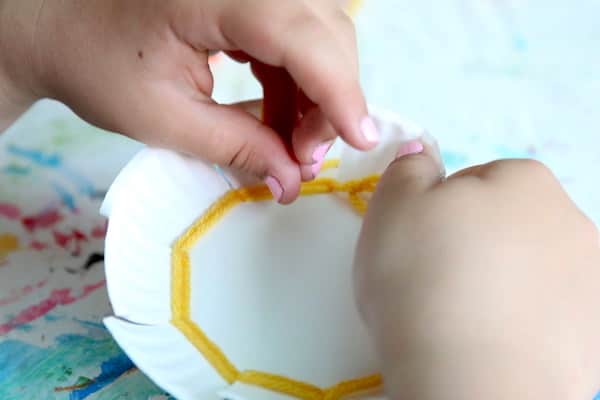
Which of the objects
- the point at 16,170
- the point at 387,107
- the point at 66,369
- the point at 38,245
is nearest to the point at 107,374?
the point at 66,369

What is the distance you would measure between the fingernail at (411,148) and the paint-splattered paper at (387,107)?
0.15 meters

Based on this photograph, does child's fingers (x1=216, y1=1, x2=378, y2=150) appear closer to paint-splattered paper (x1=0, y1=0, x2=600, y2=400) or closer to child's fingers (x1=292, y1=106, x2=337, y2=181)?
child's fingers (x1=292, y1=106, x2=337, y2=181)

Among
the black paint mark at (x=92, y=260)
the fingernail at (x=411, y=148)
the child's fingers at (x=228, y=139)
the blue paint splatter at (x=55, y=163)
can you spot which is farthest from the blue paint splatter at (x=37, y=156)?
the fingernail at (x=411, y=148)

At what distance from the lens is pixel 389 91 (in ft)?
2.45

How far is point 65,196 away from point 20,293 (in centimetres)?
12

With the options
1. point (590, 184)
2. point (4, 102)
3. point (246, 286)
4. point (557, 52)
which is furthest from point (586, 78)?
point (4, 102)

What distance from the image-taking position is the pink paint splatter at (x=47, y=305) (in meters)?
0.55

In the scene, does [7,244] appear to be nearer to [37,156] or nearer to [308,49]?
[37,156]

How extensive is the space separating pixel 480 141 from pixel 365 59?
0.17 m

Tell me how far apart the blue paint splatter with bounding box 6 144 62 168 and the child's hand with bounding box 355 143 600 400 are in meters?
0.36

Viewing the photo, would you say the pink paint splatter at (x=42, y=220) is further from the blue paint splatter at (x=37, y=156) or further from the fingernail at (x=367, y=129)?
the fingernail at (x=367, y=129)

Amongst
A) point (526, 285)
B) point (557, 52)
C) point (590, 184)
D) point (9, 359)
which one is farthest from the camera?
point (557, 52)

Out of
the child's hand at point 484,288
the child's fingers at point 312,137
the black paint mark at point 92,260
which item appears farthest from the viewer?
the black paint mark at point 92,260

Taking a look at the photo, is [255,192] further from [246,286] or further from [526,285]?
[526,285]
